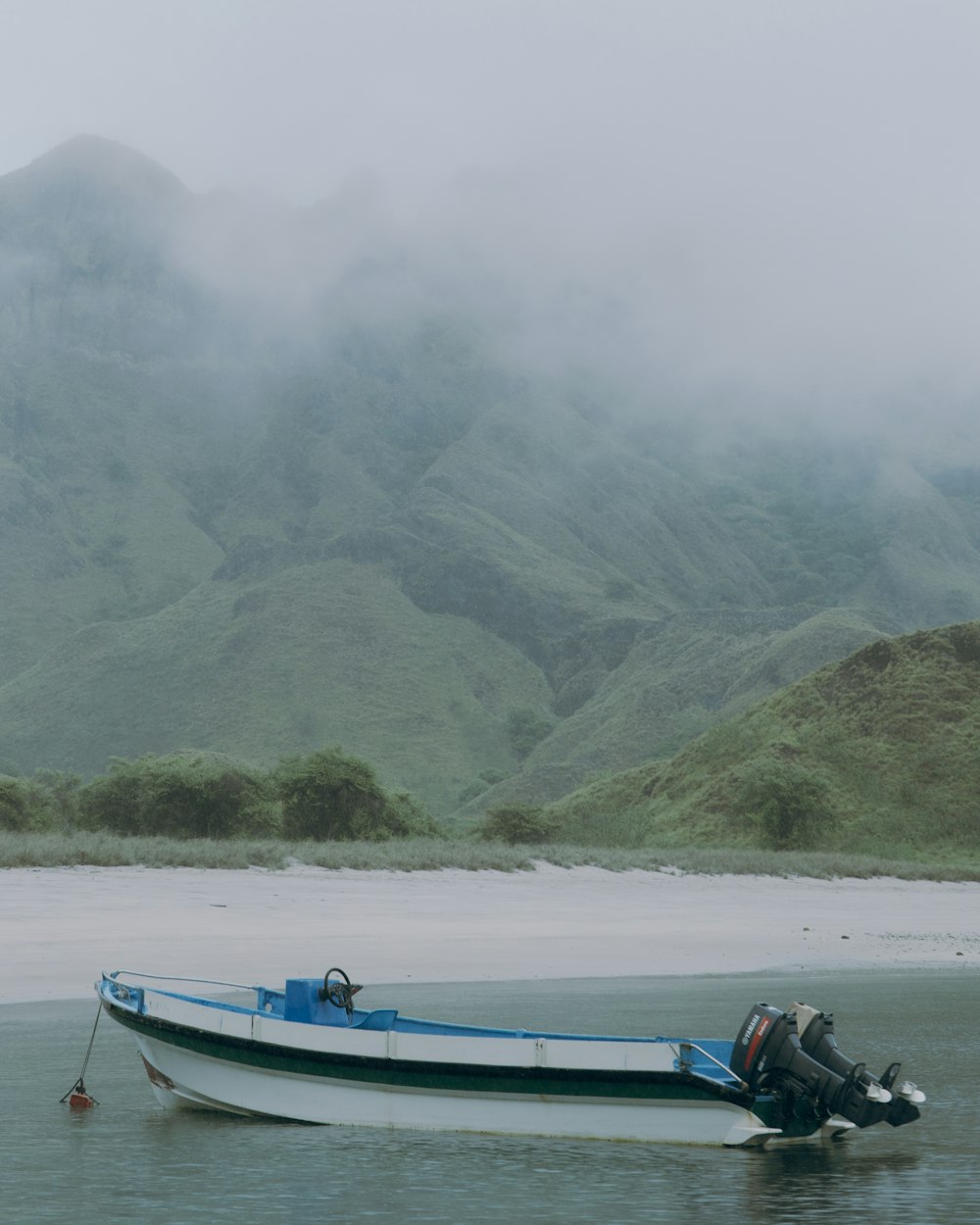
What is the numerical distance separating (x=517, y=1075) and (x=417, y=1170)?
1.37m

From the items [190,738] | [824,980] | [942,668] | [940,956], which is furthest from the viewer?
[190,738]

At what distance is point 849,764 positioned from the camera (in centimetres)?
9812

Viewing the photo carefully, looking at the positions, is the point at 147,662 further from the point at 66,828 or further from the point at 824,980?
the point at 824,980

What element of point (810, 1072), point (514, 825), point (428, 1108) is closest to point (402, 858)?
point (514, 825)

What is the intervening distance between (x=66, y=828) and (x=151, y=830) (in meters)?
4.62

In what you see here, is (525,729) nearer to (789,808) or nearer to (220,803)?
(789,808)

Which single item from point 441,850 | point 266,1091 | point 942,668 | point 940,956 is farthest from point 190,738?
point 266,1091

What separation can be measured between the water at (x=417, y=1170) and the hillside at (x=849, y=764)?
6173 centimetres

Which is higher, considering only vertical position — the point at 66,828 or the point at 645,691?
the point at 645,691

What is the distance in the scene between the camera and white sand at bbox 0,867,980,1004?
2770 cm

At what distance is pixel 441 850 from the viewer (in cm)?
5050

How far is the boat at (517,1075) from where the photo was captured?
1402 cm

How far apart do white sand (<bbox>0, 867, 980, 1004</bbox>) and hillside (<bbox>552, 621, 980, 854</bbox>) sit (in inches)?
1304

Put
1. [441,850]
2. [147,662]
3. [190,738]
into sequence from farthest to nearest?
1. [147,662]
2. [190,738]
3. [441,850]
